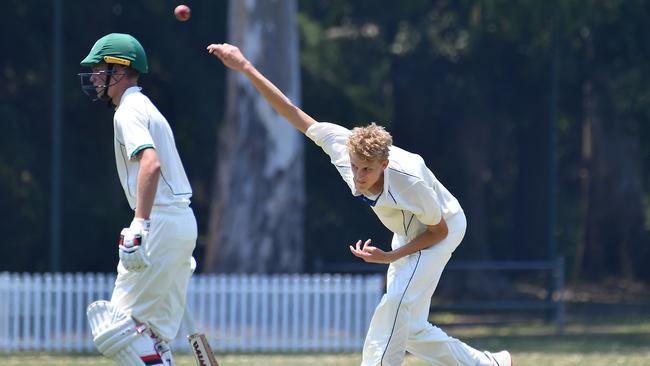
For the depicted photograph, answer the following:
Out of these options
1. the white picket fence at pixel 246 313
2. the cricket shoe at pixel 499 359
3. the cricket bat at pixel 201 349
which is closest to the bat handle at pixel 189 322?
the cricket bat at pixel 201 349

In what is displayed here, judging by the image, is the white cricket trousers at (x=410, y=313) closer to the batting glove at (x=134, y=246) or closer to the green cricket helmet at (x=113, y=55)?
the batting glove at (x=134, y=246)

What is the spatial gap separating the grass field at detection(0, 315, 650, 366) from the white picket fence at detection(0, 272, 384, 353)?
0.45 m

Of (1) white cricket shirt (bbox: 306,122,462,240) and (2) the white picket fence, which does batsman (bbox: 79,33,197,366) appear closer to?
(1) white cricket shirt (bbox: 306,122,462,240)

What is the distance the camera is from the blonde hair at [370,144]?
6402 millimetres

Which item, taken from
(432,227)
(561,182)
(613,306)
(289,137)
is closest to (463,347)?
(432,227)

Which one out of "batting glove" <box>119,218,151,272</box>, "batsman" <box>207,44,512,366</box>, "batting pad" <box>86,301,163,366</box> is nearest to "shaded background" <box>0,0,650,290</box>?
"batsman" <box>207,44,512,366</box>

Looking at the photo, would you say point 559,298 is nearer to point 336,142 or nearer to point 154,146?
point 336,142

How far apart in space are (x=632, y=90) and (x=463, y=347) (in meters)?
15.0

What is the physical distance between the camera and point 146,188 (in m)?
6.20

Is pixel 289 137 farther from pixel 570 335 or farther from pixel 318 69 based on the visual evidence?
pixel 318 69

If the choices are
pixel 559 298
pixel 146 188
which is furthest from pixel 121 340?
pixel 559 298

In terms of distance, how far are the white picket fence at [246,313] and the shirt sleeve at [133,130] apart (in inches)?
334

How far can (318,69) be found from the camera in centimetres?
2503

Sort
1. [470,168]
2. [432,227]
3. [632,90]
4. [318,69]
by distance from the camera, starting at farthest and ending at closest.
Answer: [318,69] → [470,168] → [632,90] → [432,227]
